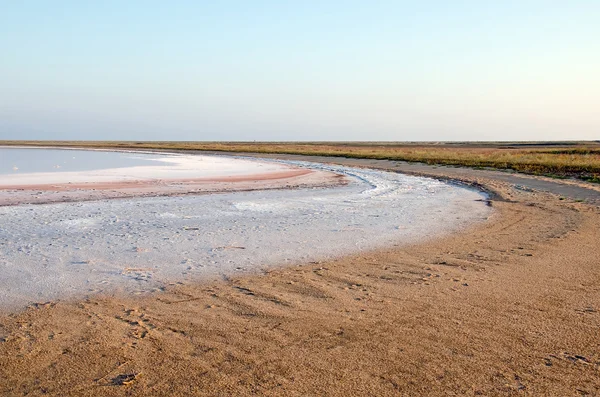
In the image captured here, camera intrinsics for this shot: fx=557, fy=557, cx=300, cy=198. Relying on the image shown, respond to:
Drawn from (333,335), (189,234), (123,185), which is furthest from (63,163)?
(333,335)

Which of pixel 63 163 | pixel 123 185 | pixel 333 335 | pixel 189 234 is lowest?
pixel 63 163

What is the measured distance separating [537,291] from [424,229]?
5161 millimetres

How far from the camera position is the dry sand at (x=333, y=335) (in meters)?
4.42

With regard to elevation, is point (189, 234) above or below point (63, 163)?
above

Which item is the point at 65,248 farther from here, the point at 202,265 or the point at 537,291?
the point at 537,291

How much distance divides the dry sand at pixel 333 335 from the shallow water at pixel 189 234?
0.87 m

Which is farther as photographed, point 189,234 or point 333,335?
point 189,234

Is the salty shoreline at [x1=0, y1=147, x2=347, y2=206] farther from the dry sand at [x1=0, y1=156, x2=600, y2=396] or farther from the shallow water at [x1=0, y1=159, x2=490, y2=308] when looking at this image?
the dry sand at [x1=0, y1=156, x2=600, y2=396]

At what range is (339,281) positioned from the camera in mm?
7465

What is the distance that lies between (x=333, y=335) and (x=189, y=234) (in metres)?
6.51

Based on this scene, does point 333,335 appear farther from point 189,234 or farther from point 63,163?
Answer: point 63,163

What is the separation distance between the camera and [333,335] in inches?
214

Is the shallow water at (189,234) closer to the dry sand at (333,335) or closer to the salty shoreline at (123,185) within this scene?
the dry sand at (333,335)

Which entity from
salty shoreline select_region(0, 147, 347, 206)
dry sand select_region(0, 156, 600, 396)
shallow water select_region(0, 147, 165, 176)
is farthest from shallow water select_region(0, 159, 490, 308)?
shallow water select_region(0, 147, 165, 176)
